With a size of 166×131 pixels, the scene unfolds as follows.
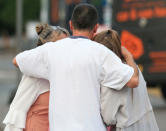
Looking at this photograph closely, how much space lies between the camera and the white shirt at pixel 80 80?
399 cm

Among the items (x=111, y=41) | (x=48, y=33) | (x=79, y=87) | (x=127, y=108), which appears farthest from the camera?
(x=48, y=33)

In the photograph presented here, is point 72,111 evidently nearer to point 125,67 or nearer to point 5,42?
point 125,67

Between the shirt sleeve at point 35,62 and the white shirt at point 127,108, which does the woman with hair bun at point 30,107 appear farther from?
the white shirt at point 127,108

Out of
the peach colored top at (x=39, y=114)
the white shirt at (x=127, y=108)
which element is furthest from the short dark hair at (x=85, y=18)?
the peach colored top at (x=39, y=114)

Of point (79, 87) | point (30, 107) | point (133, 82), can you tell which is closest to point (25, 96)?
point (30, 107)

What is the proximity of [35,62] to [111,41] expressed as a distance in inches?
19.6

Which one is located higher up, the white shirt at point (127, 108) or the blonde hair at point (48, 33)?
the blonde hair at point (48, 33)

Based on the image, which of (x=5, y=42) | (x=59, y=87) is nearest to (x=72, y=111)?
(x=59, y=87)

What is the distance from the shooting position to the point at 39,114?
14.3ft

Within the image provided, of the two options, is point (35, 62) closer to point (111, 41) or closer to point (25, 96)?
point (25, 96)

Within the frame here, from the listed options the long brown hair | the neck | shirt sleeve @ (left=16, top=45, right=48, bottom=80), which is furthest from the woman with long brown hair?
shirt sleeve @ (left=16, top=45, right=48, bottom=80)

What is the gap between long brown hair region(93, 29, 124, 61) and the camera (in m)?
4.28

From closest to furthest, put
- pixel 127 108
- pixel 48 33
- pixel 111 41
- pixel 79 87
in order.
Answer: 1. pixel 79 87
2. pixel 127 108
3. pixel 111 41
4. pixel 48 33

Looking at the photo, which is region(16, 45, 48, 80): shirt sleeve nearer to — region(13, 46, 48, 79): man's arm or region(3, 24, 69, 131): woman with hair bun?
region(13, 46, 48, 79): man's arm
